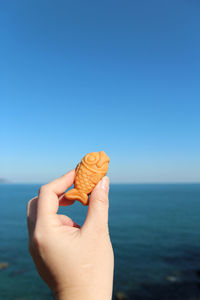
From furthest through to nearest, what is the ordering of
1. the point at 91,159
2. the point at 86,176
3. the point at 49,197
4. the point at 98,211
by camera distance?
the point at 91,159 < the point at 86,176 < the point at 98,211 < the point at 49,197

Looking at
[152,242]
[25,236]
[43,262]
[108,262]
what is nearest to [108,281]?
[108,262]

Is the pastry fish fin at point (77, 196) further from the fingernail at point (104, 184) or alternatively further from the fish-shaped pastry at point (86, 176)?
the fingernail at point (104, 184)

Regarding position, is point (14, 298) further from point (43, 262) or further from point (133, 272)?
point (43, 262)

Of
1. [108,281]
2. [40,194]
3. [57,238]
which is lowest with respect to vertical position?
[108,281]

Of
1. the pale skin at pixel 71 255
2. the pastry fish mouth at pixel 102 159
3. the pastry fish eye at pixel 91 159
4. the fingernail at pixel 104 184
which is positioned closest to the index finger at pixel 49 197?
the pale skin at pixel 71 255

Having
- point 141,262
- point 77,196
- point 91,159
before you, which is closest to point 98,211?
point 77,196

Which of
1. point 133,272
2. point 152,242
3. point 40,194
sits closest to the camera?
point 40,194

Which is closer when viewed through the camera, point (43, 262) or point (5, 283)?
point (43, 262)

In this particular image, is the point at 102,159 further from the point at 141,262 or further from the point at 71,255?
the point at 141,262

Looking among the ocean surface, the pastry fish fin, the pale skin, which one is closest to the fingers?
the pale skin
